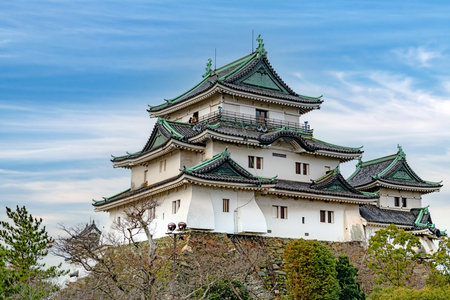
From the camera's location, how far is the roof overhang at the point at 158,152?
39.4m

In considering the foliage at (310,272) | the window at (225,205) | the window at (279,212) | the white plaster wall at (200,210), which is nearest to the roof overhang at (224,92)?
the window at (279,212)

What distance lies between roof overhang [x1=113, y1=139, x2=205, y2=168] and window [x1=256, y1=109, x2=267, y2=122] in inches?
238

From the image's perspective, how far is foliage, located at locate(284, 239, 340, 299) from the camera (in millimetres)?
31312

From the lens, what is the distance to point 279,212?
40.7 metres

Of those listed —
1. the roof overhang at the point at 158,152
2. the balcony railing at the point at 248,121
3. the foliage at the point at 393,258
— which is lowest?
the foliage at the point at 393,258

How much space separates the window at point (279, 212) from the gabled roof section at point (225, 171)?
124 inches

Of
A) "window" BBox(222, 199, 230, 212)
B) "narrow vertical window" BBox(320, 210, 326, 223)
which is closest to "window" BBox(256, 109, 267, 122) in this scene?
"narrow vertical window" BBox(320, 210, 326, 223)

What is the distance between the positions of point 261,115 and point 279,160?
406 centimetres

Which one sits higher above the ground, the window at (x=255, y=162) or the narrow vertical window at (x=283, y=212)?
the window at (x=255, y=162)

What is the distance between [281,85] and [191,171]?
13882 millimetres

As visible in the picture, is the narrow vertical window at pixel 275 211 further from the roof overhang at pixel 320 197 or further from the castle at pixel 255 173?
the roof overhang at pixel 320 197

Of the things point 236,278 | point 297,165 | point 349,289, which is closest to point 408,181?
Answer: point 297,165

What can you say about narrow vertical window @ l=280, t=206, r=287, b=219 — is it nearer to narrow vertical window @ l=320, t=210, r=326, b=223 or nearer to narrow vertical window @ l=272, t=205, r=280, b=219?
narrow vertical window @ l=272, t=205, r=280, b=219

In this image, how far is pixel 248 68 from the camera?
1774 inches
